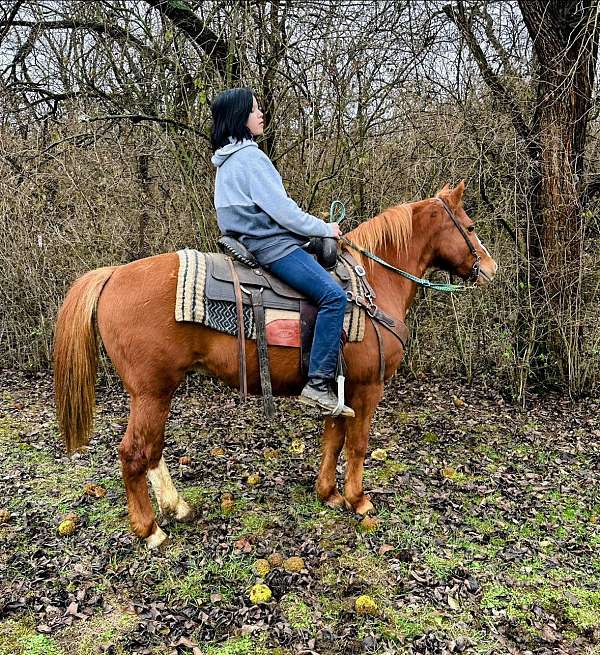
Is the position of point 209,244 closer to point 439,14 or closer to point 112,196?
point 112,196

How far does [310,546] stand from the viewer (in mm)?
3428

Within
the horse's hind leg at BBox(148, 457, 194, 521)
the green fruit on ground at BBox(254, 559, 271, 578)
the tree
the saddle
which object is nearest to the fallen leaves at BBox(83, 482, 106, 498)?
the horse's hind leg at BBox(148, 457, 194, 521)

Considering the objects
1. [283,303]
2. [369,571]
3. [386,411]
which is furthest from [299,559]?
[386,411]

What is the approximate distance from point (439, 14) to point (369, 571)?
6259mm

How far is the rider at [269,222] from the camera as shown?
3.08 metres

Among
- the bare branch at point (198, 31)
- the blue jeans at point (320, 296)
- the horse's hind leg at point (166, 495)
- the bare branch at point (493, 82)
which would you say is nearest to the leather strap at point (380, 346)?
the blue jeans at point (320, 296)

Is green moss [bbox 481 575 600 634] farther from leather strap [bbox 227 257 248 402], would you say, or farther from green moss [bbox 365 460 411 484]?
leather strap [bbox 227 257 248 402]

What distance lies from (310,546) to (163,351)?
1.61 metres

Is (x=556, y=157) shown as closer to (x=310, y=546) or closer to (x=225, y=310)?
(x=225, y=310)

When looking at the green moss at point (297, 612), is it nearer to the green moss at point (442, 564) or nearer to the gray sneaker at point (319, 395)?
the green moss at point (442, 564)

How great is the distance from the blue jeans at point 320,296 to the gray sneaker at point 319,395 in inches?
3.7

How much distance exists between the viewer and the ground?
2721 millimetres

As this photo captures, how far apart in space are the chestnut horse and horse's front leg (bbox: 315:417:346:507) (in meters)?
0.05

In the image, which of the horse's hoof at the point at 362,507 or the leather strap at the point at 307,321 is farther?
the horse's hoof at the point at 362,507
